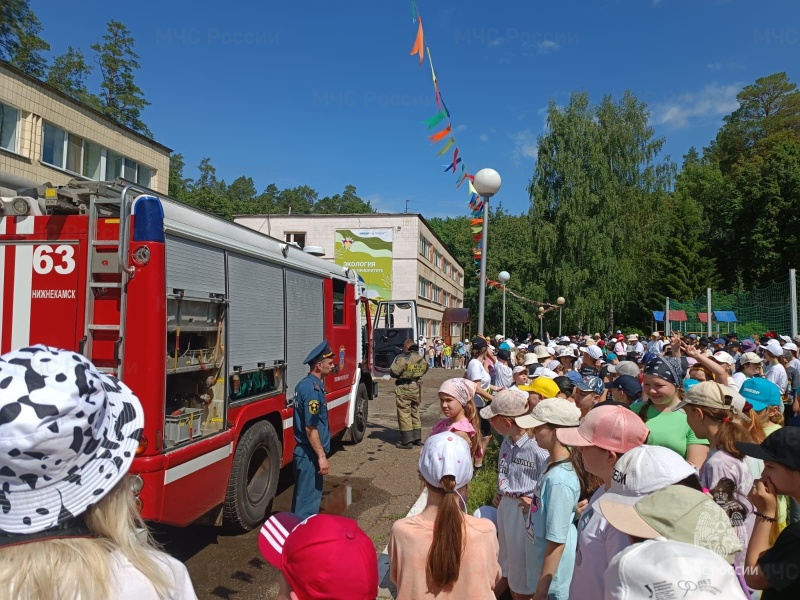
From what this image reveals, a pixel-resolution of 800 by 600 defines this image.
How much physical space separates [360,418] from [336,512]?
148 inches

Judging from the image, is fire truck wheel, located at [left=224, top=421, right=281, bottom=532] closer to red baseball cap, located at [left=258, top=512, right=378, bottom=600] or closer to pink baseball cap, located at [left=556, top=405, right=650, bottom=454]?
pink baseball cap, located at [left=556, top=405, right=650, bottom=454]

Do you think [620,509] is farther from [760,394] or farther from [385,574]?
[760,394]

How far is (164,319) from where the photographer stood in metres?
4.29

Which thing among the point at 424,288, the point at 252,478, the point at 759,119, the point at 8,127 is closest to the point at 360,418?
the point at 252,478

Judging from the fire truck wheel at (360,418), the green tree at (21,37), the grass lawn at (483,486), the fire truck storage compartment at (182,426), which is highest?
the green tree at (21,37)

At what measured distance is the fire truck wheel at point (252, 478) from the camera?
5.40 metres

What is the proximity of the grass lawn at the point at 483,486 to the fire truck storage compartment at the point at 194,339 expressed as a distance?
2.96 m

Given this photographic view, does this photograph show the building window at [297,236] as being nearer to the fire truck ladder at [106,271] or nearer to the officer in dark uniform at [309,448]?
the officer in dark uniform at [309,448]

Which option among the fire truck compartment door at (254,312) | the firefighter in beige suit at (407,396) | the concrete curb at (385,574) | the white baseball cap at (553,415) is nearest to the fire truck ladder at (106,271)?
the fire truck compartment door at (254,312)

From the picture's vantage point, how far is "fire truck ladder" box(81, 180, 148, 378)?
4199 mm

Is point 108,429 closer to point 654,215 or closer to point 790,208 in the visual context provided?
point 654,215

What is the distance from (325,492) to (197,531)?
1813mm

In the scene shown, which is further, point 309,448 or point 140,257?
point 309,448

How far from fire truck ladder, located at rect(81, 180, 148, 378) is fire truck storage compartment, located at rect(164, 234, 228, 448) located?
1.10 ft
